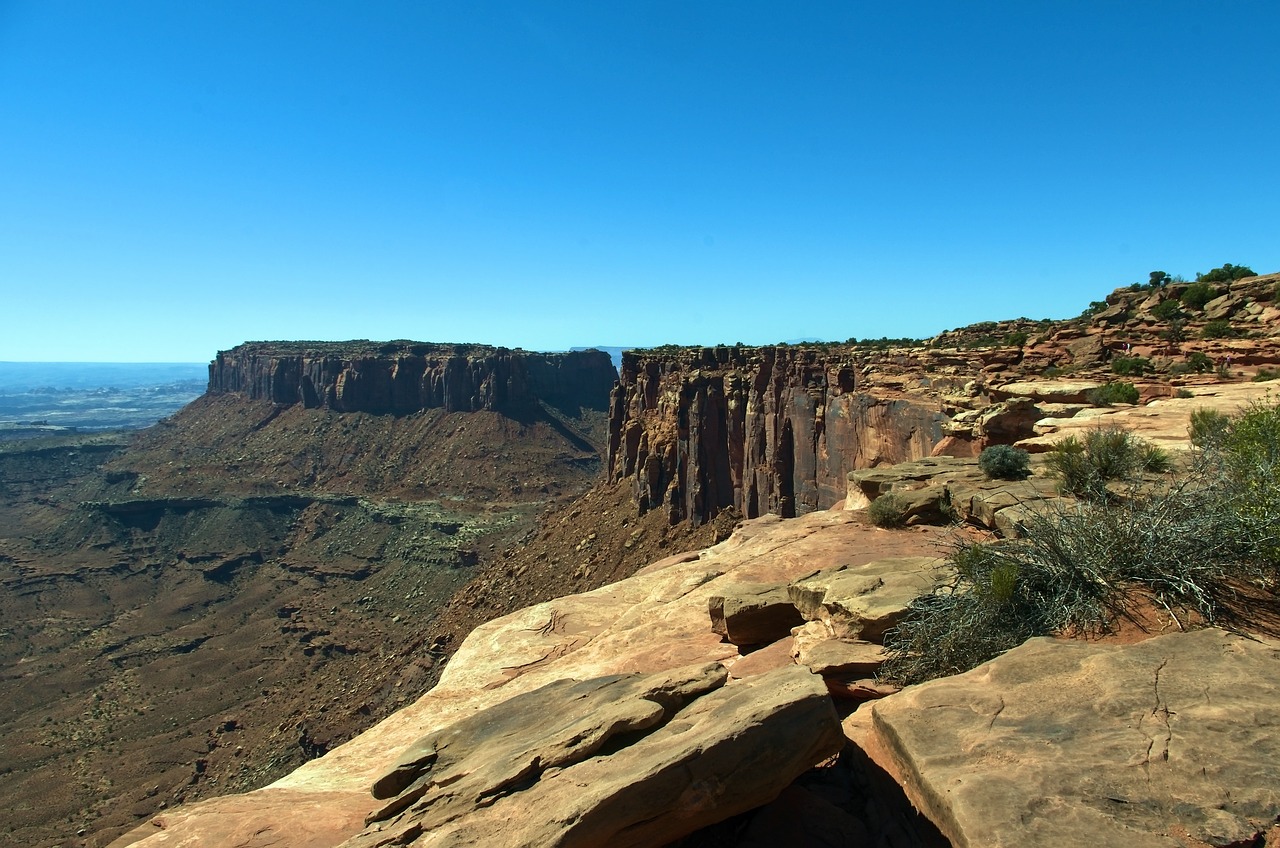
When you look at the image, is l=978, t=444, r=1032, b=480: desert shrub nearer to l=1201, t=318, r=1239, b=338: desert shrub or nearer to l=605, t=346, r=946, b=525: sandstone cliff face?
l=605, t=346, r=946, b=525: sandstone cliff face

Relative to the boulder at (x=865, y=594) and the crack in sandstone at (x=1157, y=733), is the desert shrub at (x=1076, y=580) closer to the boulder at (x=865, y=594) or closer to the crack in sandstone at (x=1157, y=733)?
the boulder at (x=865, y=594)

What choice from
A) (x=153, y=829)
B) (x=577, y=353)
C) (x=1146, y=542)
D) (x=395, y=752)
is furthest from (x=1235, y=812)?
(x=577, y=353)

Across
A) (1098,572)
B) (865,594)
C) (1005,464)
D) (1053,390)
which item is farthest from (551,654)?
(1053,390)

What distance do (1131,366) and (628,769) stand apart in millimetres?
23090

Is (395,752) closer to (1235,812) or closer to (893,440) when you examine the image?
(1235,812)

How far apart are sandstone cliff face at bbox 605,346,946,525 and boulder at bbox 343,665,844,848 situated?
17981 mm

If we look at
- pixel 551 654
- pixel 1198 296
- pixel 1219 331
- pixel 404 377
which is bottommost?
pixel 551 654

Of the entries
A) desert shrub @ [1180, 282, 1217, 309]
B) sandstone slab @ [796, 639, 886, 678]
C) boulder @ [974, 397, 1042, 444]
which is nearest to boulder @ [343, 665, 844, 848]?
sandstone slab @ [796, 639, 886, 678]

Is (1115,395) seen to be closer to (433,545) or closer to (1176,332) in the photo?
(1176,332)

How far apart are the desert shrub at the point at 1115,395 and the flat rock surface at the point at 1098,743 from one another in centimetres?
1438

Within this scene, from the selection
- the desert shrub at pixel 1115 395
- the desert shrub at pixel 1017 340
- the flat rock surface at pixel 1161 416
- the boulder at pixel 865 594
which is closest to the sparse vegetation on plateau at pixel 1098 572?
the boulder at pixel 865 594

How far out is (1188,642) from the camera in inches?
235

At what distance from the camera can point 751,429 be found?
4569cm

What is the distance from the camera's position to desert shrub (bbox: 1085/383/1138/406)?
709 inches
